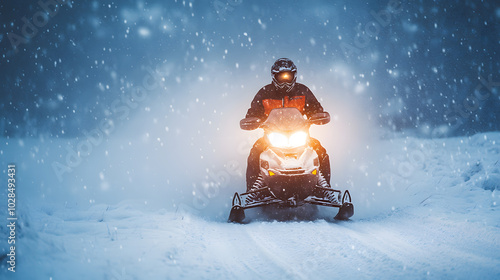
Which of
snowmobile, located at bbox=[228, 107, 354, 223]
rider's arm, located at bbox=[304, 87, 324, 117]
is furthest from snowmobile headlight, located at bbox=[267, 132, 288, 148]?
rider's arm, located at bbox=[304, 87, 324, 117]

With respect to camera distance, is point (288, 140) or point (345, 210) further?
point (288, 140)

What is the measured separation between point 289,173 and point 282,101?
1972 mm

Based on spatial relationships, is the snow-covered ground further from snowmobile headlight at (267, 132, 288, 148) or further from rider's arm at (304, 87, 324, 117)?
rider's arm at (304, 87, 324, 117)

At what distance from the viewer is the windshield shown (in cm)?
497

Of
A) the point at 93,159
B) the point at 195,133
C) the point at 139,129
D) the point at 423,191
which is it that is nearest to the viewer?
the point at 423,191

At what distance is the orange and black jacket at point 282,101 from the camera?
6.02 metres

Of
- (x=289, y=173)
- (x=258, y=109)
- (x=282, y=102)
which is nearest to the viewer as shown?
(x=289, y=173)

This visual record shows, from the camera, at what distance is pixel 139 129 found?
1186 cm

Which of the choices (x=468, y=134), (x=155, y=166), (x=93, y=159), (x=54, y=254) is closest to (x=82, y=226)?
(x=54, y=254)

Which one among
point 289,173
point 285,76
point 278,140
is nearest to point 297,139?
point 278,140

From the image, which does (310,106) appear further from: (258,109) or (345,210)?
(345,210)

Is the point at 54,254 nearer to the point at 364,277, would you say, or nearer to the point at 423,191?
the point at 364,277

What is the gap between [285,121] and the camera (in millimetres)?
5012

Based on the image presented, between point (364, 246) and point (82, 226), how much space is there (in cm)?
309
